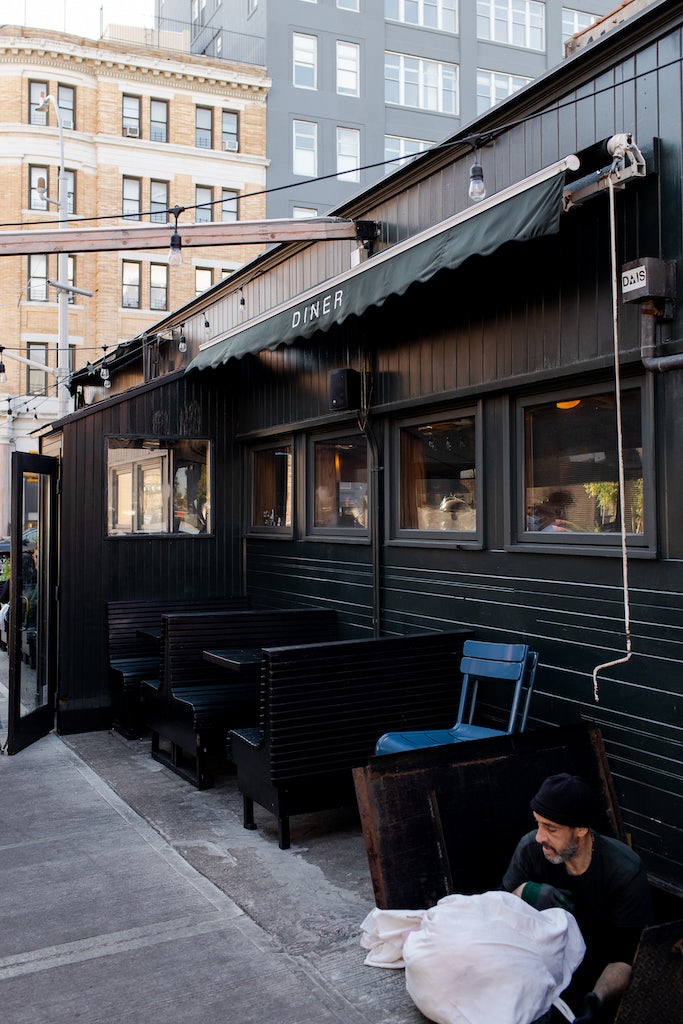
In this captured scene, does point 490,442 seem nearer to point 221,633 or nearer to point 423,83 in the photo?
point 221,633

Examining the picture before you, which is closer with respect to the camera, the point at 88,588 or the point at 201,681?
the point at 201,681

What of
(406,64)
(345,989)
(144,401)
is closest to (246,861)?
(345,989)

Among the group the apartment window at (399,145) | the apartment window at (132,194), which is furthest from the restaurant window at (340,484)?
the apartment window at (399,145)

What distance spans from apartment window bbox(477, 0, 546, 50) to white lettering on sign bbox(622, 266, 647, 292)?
1360 inches

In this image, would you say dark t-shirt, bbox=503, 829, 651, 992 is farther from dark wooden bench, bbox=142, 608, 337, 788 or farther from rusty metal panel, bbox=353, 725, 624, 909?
dark wooden bench, bbox=142, 608, 337, 788

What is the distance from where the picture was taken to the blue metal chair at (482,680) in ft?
17.4

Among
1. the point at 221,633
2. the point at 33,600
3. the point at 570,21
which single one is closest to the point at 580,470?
the point at 221,633

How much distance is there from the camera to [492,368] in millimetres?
5836

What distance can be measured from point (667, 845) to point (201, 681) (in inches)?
148

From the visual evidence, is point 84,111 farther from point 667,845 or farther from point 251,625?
point 667,845

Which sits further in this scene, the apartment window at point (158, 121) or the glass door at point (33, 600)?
the apartment window at point (158, 121)

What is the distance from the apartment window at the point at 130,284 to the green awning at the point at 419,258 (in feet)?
83.3

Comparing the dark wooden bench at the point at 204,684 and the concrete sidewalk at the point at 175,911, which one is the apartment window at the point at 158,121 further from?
the concrete sidewalk at the point at 175,911

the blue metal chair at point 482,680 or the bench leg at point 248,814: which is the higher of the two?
the blue metal chair at point 482,680
